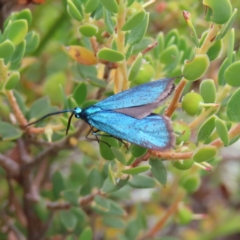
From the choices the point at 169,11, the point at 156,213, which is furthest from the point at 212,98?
the point at 156,213

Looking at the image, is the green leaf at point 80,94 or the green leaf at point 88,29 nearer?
the green leaf at point 88,29

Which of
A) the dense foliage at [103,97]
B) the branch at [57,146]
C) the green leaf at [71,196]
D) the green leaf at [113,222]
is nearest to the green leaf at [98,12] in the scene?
the dense foliage at [103,97]

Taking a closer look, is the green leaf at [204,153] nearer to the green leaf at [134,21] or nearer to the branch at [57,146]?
the green leaf at [134,21]

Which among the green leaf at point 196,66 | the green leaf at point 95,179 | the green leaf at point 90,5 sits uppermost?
the green leaf at point 90,5

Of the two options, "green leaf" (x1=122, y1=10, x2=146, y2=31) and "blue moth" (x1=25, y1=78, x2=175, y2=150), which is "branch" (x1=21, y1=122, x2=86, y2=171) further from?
"green leaf" (x1=122, y1=10, x2=146, y2=31)

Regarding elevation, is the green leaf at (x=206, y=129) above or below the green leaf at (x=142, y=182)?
above


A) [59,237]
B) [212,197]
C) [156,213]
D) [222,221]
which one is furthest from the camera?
[212,197]

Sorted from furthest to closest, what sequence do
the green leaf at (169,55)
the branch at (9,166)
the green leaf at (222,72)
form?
1. the branch at (9,166)
2. the green leaf at (169,55)
3. the green leaf at (222,72)

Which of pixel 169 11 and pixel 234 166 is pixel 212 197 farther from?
pixel 169 11
